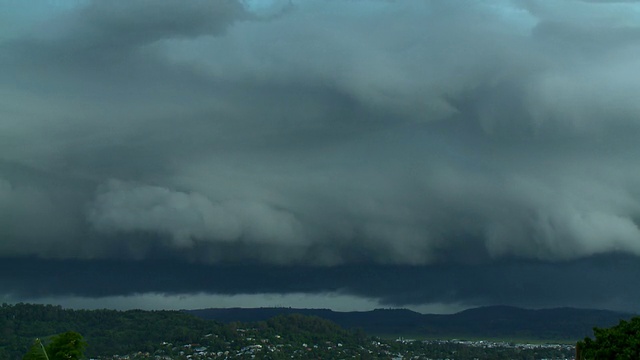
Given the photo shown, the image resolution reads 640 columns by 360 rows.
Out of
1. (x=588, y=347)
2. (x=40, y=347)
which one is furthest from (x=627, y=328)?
(x=40, y=347)

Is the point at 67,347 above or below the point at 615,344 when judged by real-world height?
below

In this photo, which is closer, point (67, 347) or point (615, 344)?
point (615, 344)

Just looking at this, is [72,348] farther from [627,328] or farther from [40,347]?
[627,328]

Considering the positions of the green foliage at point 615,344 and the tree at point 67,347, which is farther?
the tree at point 67,347

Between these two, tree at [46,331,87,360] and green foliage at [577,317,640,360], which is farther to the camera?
tree at [46,331,87,360]
